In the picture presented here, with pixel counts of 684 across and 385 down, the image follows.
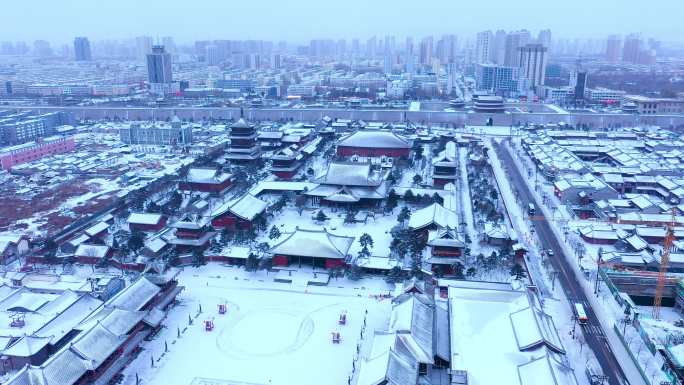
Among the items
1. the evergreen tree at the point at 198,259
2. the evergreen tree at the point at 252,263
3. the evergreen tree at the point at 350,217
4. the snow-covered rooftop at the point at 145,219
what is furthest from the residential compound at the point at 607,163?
the snow-covered rooftop at the point at 145,219

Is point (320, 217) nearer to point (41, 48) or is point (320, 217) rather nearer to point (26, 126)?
point (26, 126)

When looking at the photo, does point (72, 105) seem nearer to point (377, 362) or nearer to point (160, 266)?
point (160, 266)

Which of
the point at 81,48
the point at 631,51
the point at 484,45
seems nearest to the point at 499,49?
the point at 484,45

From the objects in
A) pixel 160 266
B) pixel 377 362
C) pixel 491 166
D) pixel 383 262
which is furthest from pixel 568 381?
pixel 491 166

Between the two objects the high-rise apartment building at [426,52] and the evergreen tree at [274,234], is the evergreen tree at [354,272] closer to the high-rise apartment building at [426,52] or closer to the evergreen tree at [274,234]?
the evergreen tree at [274,234]

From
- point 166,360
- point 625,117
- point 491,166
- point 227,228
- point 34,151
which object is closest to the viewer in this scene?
point 166,360

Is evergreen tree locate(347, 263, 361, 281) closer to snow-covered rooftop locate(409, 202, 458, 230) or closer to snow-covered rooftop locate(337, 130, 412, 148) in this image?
snow-covered rooftop locate(409, 202, 458, 230)
